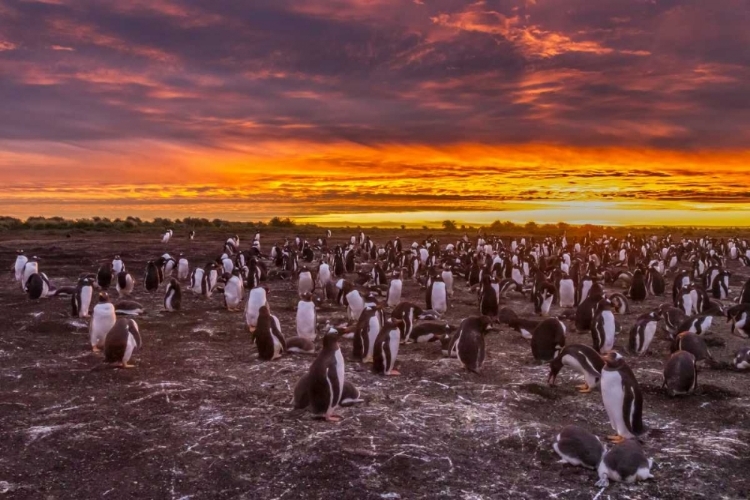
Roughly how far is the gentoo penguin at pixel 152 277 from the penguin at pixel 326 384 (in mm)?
12811

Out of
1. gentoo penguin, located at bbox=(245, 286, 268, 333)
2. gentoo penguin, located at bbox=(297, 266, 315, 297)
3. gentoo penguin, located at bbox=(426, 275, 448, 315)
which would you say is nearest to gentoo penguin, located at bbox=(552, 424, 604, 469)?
gentoo penguin, located at bbox=(245, 286, 268, 333)

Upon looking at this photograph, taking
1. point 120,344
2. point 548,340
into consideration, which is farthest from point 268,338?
point 548,340

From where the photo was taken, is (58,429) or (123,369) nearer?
(58,429)

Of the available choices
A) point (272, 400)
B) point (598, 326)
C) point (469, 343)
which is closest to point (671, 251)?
point (598, 326)

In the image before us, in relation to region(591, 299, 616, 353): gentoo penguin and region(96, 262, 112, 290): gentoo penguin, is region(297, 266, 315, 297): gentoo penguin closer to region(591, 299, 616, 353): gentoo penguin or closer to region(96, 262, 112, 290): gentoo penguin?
region(96, 262, 112, 290): gentoo penguin

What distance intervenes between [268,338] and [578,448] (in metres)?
6.18

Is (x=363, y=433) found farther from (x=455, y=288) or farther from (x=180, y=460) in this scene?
(x=455, y=288)

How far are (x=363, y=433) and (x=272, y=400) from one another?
1892mm

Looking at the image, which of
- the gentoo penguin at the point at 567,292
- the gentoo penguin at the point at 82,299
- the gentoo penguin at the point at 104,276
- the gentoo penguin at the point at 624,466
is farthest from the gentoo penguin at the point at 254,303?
the gentoo penguin at the point at 624,466

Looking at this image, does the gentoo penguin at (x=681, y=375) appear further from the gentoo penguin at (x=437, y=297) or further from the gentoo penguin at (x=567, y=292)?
the gentoo penguin at (x=567, y=292)

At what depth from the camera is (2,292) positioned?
20078 mm

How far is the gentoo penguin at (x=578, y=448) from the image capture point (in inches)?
265

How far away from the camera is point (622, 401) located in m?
7.68

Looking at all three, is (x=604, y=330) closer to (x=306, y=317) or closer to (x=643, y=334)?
(x=643, y=334)
